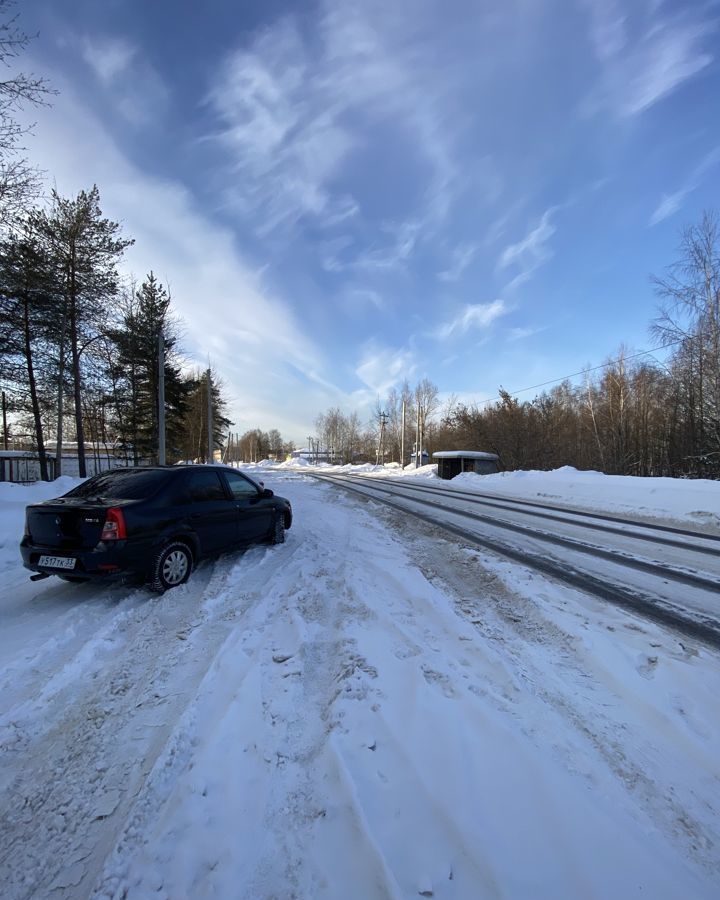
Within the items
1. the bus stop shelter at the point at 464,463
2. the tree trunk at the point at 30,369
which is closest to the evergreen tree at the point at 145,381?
the tree trunk at the point at 30,369

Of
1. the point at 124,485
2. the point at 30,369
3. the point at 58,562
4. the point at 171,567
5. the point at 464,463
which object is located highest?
the point at 30,369

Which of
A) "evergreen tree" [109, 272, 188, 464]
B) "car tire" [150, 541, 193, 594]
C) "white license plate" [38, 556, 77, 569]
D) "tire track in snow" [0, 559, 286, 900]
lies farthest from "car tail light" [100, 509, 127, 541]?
"evergreen tree" [109, 272, 188, 464]

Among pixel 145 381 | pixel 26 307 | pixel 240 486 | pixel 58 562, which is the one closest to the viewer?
pixel 58 562

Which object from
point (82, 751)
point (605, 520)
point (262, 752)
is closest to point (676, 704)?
point (262, 752)

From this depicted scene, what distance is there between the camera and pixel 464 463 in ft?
104

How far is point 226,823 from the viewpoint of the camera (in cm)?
195

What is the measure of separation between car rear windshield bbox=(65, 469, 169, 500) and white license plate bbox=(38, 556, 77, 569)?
0.79 metres

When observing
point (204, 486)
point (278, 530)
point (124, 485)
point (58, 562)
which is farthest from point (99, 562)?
point (278, 530)

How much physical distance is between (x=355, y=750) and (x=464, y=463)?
3044cm

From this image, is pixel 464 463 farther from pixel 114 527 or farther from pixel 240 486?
pixel 114 527

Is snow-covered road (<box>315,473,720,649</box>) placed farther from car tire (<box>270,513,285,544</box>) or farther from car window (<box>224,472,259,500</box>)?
car window (<box>224,472,259,500</box>)

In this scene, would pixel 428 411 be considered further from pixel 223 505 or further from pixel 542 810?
pixel 542 810

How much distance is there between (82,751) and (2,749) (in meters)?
0.48

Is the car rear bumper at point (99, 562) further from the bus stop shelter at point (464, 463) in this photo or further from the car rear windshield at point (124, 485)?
the bus stop shelter at point (464, 463)
